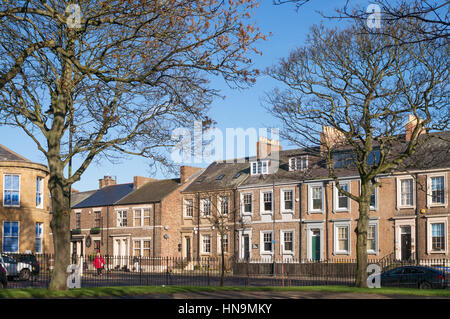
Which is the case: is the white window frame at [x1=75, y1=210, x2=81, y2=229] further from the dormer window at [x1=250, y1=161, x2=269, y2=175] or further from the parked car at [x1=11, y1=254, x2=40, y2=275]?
the parked car at [x1=11, y1=254, x2=40, y2=275]

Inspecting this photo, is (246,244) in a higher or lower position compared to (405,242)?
lower

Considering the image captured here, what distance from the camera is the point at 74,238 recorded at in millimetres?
65438

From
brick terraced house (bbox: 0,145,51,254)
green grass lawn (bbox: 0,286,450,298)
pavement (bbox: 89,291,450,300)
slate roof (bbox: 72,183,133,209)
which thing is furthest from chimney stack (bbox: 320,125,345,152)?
slate roof (bbox: 72,183,133,209)

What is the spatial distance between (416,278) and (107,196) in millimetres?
43403

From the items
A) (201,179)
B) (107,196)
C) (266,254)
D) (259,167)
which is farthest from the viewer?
(107,196)

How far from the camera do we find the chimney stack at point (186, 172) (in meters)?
60.9

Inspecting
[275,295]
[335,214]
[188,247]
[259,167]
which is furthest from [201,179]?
[275,295]

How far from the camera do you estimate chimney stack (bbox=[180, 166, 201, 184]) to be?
60.9 meters

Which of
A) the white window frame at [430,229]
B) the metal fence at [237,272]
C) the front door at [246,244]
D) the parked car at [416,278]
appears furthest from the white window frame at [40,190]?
the white window frame at [430,229]

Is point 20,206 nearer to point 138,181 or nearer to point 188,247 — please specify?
point 188,247

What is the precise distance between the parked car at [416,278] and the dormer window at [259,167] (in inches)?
963

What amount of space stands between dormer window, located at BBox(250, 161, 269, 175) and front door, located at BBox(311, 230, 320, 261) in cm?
825

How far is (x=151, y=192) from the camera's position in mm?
61781

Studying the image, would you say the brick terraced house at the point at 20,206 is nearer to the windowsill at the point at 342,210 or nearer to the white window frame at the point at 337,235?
the white window frame at the point at 337,235
